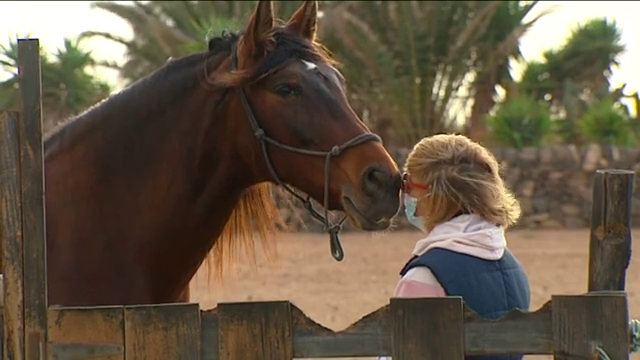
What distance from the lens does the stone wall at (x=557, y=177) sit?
61.2 feet

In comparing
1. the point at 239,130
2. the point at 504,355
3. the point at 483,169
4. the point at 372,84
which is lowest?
the point at 504,355

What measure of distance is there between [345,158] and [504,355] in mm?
977

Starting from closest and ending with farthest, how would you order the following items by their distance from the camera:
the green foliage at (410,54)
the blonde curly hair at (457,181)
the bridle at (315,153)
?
1. the blonde curly hair at (457,181)
2. the bridle at (315,153)
3. the green foliage at (410,54)

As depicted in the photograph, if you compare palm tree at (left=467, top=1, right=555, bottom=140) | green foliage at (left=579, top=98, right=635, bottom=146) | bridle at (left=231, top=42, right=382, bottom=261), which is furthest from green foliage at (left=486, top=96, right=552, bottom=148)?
bridle at (left=231, top=42, right=382, bottom=261)

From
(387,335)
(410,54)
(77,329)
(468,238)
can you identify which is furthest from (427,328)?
(410,54)

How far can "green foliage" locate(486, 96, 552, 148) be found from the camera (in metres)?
19.9

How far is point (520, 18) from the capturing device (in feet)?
72.8

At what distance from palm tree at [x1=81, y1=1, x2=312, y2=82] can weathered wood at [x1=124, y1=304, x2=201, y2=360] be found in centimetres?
1858

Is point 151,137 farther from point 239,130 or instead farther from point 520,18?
point 520,18

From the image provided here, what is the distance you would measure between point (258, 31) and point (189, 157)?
47cm

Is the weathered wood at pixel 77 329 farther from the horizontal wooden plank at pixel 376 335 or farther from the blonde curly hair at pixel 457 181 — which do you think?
the blonde curly hair at pixel 457 181

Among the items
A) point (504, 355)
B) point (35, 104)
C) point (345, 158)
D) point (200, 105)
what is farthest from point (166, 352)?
point (200, 105)

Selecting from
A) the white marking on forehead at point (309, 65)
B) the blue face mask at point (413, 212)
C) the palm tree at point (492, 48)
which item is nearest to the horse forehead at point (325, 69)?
the white marking on forehead at point (309, 65)

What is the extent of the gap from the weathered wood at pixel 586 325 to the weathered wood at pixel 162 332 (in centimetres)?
81
